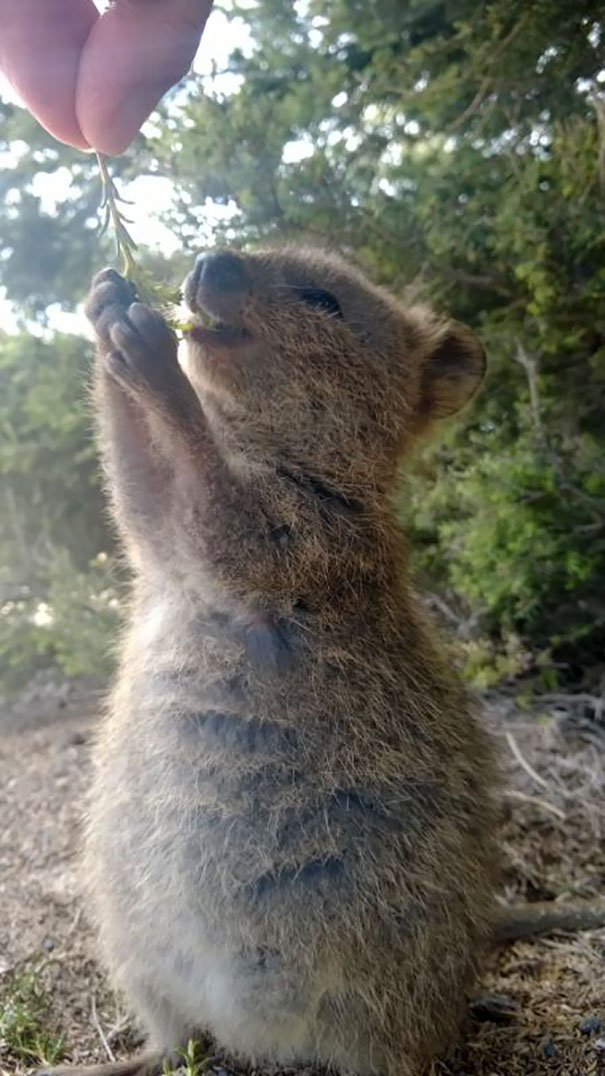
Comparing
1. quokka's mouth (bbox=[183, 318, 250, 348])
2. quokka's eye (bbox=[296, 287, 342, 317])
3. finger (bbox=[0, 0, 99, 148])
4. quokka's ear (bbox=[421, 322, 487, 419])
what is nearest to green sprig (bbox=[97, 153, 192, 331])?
quokka's mouth (bbox=[183, 318, 250, 348])

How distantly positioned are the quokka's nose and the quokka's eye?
26 cm

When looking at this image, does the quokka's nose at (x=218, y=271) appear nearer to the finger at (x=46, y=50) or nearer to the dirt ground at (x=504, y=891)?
the finger at (x=46, y=50)

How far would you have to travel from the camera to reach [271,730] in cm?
251

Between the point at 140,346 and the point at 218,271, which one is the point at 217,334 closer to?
the point at 218,271

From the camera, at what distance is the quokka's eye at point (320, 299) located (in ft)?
9.43

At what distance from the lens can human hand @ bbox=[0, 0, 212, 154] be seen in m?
2.27

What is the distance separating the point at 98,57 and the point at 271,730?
5.40ft

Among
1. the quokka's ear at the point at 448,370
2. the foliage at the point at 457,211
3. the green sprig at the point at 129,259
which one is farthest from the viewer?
the foliage at the point at 457,211

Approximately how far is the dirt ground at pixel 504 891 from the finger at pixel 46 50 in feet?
7.93

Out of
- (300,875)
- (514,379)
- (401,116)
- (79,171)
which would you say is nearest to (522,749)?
(514,379)

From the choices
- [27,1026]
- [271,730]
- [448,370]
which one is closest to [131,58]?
[448,370]

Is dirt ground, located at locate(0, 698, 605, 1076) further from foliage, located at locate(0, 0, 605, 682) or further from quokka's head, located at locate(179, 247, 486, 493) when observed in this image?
quokka's head, located at locate(179, 247, 486, 493)

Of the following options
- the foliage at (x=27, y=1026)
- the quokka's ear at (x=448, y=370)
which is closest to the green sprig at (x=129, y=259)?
the quokka's ear at (x=448, y=370)

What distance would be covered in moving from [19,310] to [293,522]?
2402mm
